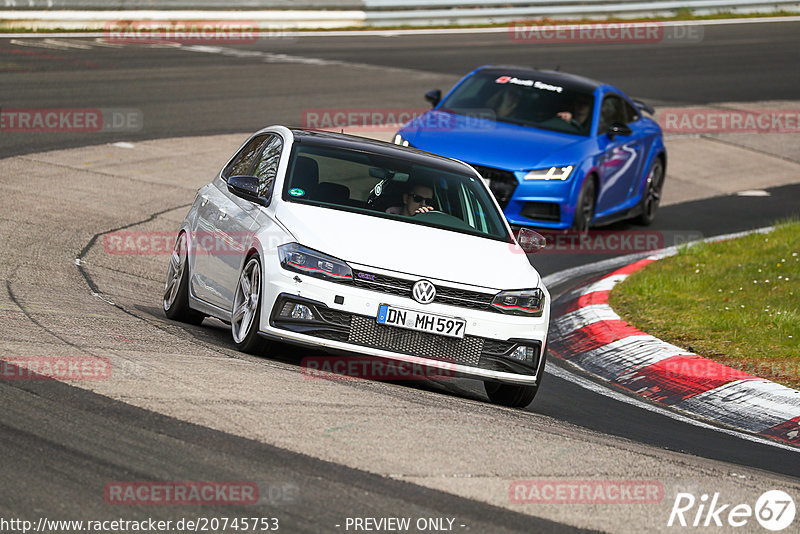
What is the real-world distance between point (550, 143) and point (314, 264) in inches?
290

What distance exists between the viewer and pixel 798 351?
9445 mm

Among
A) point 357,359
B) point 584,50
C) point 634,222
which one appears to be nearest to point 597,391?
point 357,359

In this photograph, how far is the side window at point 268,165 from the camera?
8516 millimetres

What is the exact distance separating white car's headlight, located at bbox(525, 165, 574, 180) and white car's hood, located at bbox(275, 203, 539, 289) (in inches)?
218

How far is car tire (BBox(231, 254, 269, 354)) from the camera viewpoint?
25.1 ft

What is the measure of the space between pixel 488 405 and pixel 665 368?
2231mm

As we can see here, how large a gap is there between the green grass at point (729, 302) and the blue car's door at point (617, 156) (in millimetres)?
1636

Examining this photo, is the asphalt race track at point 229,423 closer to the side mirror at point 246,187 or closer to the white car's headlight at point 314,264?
the white car's headlight at point 314,264

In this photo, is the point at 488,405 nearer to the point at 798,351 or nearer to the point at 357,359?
the point at 357,359

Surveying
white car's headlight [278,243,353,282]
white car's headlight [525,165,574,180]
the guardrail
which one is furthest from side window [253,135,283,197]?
the guardrail
